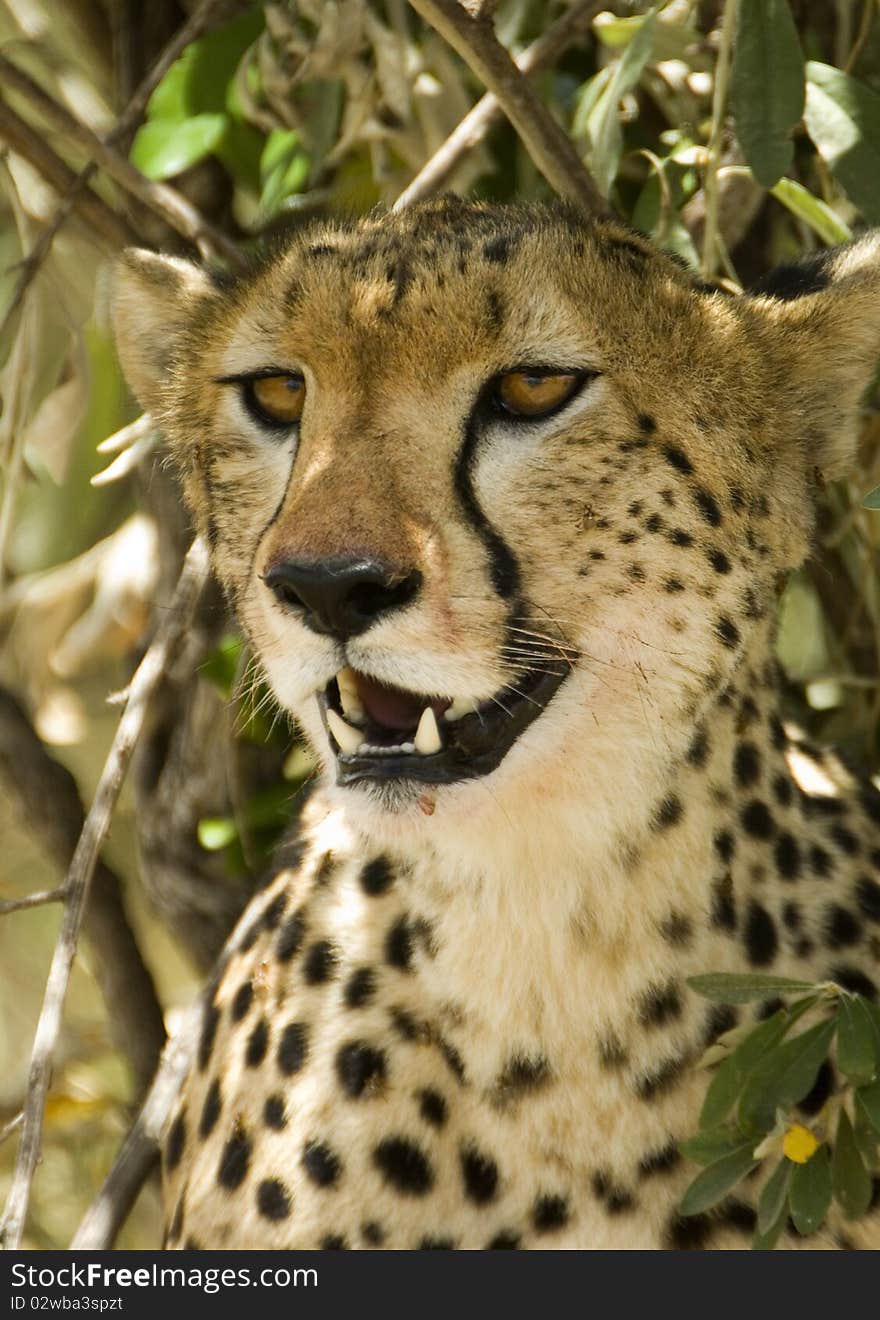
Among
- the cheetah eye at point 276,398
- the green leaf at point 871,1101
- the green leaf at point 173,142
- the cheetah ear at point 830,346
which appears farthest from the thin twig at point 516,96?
the green leaf at point 871,1101

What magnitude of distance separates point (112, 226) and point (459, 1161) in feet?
4.47

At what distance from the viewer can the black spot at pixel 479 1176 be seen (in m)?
1.87

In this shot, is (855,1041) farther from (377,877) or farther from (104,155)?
(104,155)

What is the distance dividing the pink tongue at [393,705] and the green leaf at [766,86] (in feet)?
2.43

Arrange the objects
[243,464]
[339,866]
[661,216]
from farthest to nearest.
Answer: [661,216], [339,866], [243,464]

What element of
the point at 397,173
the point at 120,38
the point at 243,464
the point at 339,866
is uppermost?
the point at 120,38

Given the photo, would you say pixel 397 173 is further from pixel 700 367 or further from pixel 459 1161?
pixel 459 1161

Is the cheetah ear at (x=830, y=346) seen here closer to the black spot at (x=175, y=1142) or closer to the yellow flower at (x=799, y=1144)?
the yellow flower at (x=799, y=1144)

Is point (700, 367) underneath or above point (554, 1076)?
above

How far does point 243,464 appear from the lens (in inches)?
76.5

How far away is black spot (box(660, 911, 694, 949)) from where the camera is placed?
185cm

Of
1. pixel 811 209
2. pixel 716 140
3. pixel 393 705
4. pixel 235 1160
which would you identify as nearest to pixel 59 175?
pixel 716 140

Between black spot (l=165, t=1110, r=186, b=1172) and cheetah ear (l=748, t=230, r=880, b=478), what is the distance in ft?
3.46

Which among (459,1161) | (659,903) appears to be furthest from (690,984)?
(459,1161)
